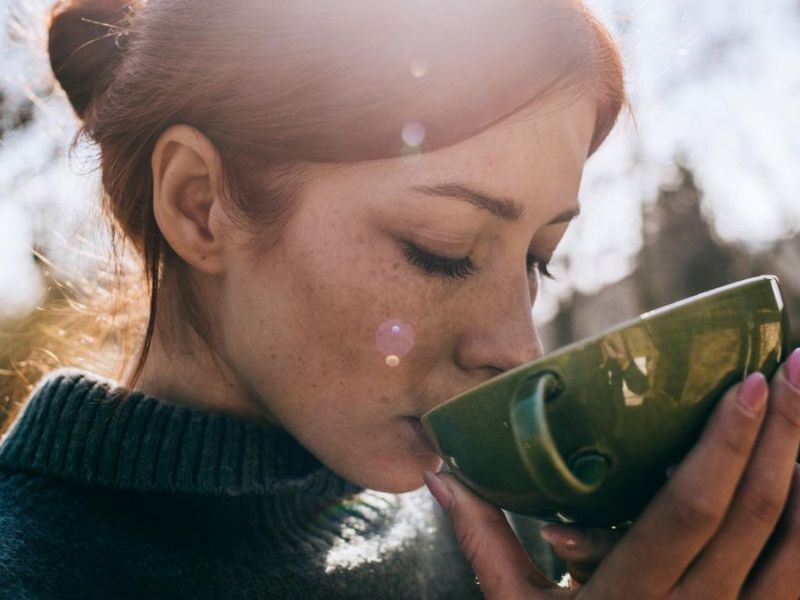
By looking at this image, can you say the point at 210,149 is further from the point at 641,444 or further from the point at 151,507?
the point at 641,444

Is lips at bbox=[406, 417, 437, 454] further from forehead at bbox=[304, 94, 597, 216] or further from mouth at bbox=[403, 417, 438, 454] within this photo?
forehead at bbox=[304, 94, 597, 216]

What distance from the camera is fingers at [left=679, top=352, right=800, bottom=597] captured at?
3.05 ft

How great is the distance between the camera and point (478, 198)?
4.31ft

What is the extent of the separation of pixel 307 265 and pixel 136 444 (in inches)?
19.7

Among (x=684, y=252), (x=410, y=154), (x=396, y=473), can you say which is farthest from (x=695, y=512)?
(x=684, y=252)

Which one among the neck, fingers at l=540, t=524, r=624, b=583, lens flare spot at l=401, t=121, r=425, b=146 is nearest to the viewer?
fingers at l=540, t=524, r=624, b=583

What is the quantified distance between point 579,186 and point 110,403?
3.38ft

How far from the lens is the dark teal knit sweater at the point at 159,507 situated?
1.32 meters

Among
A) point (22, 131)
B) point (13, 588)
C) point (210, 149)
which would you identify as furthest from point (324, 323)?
point (22, 131)

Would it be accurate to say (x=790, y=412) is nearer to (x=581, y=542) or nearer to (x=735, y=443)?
(x=735, y=443)

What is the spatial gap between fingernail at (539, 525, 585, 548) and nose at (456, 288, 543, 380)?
1.00 feet

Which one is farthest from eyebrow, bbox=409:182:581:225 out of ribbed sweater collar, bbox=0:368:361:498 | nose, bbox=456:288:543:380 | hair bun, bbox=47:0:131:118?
hair bun, bbox=47:0:131:118

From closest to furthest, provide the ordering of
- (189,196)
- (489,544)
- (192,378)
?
1. (489,544)
2. (189,196)
3. (192,378)

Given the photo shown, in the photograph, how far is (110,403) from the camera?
1.53 meters
